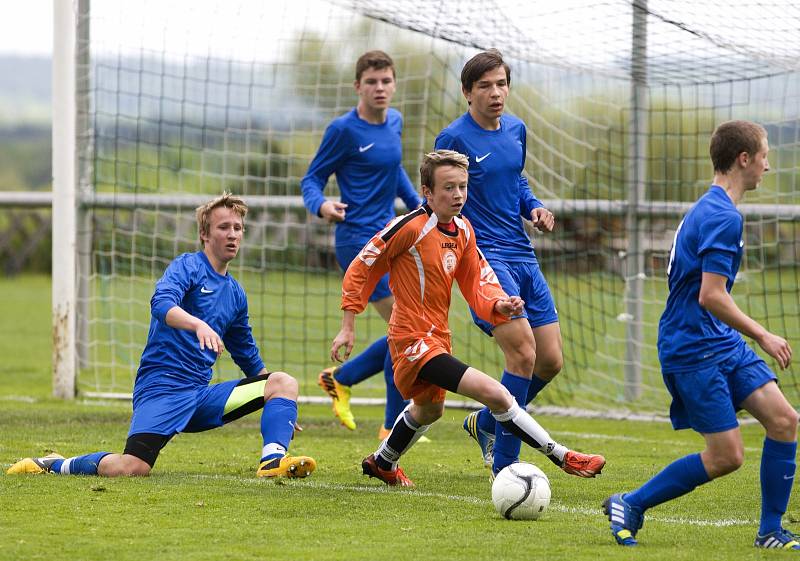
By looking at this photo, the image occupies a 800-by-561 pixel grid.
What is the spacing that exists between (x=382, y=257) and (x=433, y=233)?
0.89 ft

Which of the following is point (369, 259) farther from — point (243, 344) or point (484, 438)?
point (484, 438)

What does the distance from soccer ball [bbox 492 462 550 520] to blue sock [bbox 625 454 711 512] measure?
57cm

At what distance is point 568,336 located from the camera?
1229 cm

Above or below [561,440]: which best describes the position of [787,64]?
above

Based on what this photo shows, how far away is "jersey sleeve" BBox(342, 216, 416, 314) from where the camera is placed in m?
6.01

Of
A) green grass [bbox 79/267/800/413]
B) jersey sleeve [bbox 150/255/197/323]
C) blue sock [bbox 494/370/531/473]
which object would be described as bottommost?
green grass [bbox 79/267/800/413]

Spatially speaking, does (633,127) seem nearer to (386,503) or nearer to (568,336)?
(568,336)

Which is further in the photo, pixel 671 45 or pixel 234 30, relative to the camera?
pixel 234 30

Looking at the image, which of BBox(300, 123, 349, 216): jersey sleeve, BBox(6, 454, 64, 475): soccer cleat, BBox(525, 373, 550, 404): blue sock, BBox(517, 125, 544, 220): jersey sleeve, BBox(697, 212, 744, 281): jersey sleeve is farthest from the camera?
BBox(300, 123, 349, 216): jersey sleeve

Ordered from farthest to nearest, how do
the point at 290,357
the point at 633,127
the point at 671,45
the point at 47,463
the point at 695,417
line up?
1. the point at 290,357
2. the point at 633,127
3. the point at 671,45
4. the point at 47,463
5. the point at 695,417

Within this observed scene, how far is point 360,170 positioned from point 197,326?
9.73 ft

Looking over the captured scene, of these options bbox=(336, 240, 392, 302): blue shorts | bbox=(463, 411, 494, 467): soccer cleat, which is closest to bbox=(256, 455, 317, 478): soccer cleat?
bbox=(463, 411, 494, 467): soccer cleat

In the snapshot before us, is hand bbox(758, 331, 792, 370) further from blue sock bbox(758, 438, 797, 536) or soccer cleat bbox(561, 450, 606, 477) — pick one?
soccer cleat bbox(561, 450, 606, 477)

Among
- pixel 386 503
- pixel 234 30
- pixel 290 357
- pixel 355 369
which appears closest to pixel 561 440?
pixel 355 369
